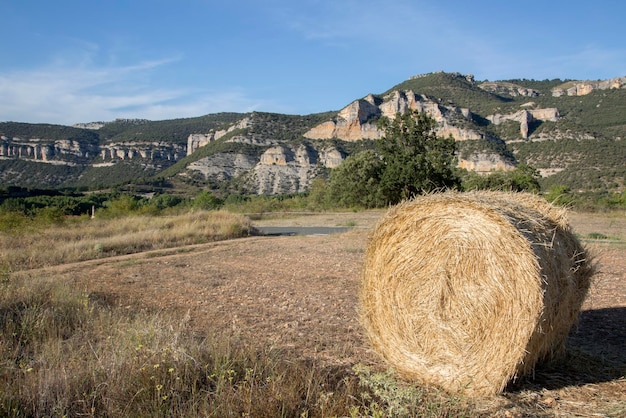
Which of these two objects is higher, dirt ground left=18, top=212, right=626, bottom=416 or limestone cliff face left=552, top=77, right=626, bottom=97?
limestone cliff face left=552, top=77, right=626, bottom=97

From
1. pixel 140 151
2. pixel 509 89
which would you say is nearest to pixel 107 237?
pixel 140 151

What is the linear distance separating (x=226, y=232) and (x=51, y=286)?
11.8m

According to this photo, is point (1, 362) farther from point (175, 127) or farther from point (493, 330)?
point (175, 127)

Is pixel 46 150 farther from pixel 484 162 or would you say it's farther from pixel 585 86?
pixel 585 86

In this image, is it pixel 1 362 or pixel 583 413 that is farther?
pixel 1 362

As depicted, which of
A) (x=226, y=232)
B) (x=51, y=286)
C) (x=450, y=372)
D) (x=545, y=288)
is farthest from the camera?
(x=226, y=232)

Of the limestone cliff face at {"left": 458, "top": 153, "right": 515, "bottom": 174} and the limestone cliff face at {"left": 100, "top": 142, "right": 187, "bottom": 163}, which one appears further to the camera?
the limestone cliff face at {"left": 100, "top": 142, "right": 187, "bottom": 163}

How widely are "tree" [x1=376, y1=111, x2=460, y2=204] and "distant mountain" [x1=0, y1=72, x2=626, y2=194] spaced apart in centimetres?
3373

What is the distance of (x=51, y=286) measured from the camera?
725 cm

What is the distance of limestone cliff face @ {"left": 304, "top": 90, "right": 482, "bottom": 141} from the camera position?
93938mm

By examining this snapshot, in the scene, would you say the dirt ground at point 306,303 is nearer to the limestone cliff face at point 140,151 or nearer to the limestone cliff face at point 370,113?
the limestone cliff face at point 370,113

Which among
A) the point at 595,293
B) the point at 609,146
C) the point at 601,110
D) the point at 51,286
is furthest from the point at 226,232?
the point at 601,110

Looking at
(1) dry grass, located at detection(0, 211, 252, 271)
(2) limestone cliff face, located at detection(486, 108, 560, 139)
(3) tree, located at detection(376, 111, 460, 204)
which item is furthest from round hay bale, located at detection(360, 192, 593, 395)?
(2) limestone cliff face, located at detection(486, 108, 560, 139)

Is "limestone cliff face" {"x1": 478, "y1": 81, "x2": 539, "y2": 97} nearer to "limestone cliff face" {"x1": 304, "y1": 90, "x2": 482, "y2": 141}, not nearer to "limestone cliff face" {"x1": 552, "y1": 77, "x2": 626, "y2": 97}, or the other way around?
"limestone cliff face" {"x1": 552, "y1": 77, "x2": 626, "y2": 97}
